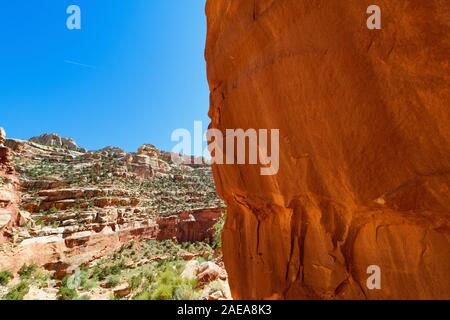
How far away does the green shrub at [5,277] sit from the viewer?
16.1m

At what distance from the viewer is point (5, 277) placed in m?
16.3

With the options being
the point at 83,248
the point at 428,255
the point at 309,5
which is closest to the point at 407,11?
the point at 309,5

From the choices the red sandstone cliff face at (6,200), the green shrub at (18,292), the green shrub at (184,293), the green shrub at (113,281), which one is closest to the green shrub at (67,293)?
the green shrub at (18,292)

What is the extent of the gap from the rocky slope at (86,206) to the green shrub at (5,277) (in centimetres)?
85

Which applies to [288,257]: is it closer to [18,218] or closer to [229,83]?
[229,83]

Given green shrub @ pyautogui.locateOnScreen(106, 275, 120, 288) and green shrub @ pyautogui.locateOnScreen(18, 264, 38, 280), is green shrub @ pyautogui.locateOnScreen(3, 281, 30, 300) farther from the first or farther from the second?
green shrub @ pyautogui.locateOnScreen(106, 275, 120, 288)

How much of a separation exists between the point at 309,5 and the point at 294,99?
0.97 metres

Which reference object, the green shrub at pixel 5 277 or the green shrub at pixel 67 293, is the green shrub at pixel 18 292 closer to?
the green shrub at pixel 5 277

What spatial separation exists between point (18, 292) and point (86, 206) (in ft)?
52.4

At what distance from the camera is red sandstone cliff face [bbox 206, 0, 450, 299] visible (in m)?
2.18

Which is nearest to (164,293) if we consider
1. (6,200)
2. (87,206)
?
(6,200)

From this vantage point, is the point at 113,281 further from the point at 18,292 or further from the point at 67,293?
the point at 18,292

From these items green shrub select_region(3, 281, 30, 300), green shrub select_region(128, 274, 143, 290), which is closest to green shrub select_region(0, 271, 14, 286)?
green shrub select_region(3, 281, 30, 300)

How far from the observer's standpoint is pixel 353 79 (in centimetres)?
246
